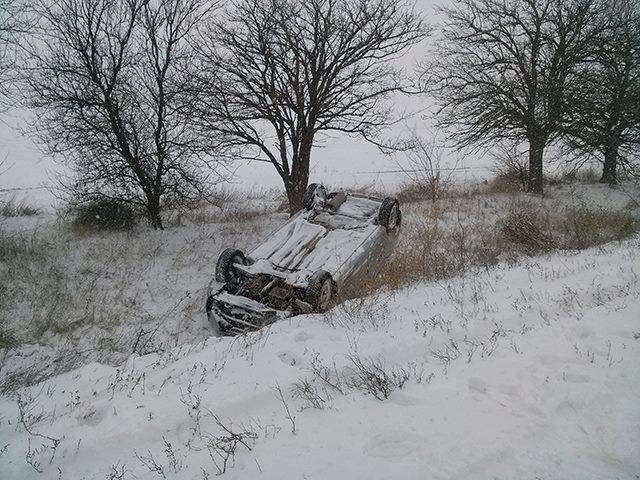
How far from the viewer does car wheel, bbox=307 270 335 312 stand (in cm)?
511

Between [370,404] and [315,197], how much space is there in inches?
214

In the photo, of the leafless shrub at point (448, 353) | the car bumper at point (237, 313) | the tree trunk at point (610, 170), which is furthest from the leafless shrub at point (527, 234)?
the tree trunk at point (610, 170)

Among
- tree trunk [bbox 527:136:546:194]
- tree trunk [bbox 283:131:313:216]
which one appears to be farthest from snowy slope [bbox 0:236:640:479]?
tree trunk [bbox 527:136:546:194]

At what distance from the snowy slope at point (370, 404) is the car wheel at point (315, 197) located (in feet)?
11.9

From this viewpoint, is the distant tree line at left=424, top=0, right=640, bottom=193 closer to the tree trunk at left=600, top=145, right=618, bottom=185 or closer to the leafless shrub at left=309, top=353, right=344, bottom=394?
the tree trunk at left=600, top=145, right=618, bottom=185

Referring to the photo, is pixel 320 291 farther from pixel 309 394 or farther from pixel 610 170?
pixel 610 170

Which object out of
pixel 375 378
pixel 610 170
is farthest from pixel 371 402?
pixel 610 170

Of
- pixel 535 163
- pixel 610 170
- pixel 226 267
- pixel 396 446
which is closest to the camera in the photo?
pixel 396 446

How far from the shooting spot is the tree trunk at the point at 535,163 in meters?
12.8

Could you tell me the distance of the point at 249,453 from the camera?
2.45m

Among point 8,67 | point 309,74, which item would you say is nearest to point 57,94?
point 8,67

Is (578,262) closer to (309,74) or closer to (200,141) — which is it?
(309,74)

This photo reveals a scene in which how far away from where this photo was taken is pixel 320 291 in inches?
203

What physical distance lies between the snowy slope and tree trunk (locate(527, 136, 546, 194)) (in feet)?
32.1
